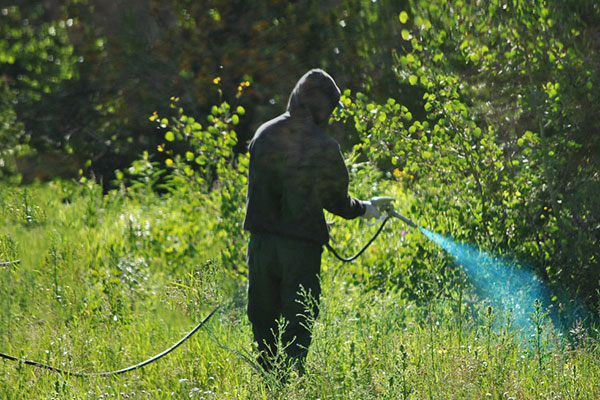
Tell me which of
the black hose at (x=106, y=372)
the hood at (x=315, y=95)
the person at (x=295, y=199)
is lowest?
the black hose at (x=106, y=372)

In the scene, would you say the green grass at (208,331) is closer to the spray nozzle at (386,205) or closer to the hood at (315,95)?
the spray nozzle at (386,205)

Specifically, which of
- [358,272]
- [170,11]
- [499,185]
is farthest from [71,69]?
[499,185]

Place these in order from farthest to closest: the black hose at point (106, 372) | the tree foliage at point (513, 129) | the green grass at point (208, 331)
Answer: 1. the tree foliage at point (513, 129)
2. the black hose at point (106, 372)
3. the green grass at point (208, 331)

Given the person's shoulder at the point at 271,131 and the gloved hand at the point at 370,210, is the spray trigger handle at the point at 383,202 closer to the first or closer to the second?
the gloved hand at the point at 370,210

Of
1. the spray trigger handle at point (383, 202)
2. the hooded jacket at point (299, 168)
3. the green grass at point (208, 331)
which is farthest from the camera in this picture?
the spray trigger handle at point (383, 202)

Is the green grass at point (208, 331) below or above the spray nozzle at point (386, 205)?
below

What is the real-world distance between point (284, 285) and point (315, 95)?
3.21 ft

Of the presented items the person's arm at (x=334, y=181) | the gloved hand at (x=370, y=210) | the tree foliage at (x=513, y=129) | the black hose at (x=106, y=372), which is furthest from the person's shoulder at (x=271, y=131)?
the tree foliage at (x=513, y=129)

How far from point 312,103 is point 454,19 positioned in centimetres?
154

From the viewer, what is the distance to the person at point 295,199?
381 centimetres

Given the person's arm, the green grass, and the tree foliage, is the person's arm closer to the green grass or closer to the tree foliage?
the green grass

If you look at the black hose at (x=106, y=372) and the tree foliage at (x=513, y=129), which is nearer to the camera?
the black hose at (x=106, y=372)

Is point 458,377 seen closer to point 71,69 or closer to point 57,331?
point 57,331

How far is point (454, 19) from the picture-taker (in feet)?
16.0
